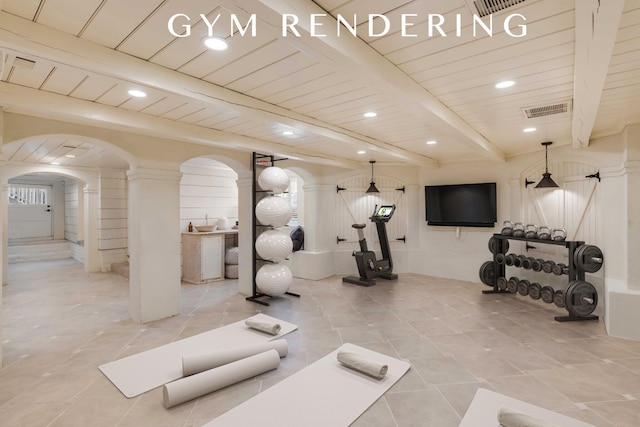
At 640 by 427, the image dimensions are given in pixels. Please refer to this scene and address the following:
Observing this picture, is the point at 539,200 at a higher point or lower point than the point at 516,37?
lower

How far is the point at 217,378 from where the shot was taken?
8.23 ft

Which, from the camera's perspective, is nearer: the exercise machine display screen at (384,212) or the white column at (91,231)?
the exercise machine display screen at (384,212)

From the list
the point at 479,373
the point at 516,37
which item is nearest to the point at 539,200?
the point at 479,373

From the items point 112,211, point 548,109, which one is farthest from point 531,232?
point 112,211

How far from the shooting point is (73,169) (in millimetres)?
7199

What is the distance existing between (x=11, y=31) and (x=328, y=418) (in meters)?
3.04

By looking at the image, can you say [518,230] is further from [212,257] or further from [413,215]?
[212,257]

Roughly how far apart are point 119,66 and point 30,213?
1161 centimetres

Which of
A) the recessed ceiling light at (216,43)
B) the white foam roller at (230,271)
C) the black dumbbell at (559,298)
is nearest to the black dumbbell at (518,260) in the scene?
the black dumbbell at (559,298)

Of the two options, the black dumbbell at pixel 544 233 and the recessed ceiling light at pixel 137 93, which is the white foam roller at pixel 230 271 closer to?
the recessed ceiling light at pixel 137 93

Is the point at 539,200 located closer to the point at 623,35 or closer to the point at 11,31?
the point at 623,35

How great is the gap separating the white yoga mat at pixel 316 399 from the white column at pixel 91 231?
7095 millimetres

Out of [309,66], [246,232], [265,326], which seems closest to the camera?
[309,66]

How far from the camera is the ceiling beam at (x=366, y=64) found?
1521mm
